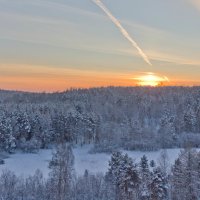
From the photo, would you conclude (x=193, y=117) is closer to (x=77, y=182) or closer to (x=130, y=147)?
(x=130, y=147)

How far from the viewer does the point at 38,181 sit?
284ft

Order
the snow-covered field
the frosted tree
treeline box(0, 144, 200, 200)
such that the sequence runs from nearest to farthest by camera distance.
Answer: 1. treeline box(0, 144, 200, 200)
2. the frosted tree
3. the snow-covered field

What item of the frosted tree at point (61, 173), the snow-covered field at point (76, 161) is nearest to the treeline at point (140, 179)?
the frosted tree at point (61, 173)

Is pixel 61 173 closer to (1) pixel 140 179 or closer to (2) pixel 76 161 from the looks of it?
(1) pixel 140 179

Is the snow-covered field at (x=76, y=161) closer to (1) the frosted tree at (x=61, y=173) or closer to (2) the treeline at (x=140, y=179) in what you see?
(2) the treeline at (x=140, y=179)

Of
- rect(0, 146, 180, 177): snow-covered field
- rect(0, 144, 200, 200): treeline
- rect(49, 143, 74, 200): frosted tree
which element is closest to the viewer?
rect(0, 144, 200, 200): treeline

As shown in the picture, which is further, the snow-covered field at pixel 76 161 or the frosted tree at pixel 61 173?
the snow-covered field at pixel 76 161

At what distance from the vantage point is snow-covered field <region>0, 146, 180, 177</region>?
112481mm

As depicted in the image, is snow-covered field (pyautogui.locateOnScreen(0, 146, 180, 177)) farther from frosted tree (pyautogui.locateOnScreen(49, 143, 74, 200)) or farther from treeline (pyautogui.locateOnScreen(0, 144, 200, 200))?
frosted tree (pyautogui.locateOnScreen(49, 143, 74, 200))

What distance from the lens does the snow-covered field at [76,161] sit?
112m

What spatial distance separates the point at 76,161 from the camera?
124m

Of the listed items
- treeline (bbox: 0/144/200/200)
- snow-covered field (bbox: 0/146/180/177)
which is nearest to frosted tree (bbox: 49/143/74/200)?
treeline (bbox: 0/144/200/200)

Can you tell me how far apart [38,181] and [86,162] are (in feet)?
125

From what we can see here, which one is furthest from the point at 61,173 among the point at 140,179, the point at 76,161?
the point at 76,161
